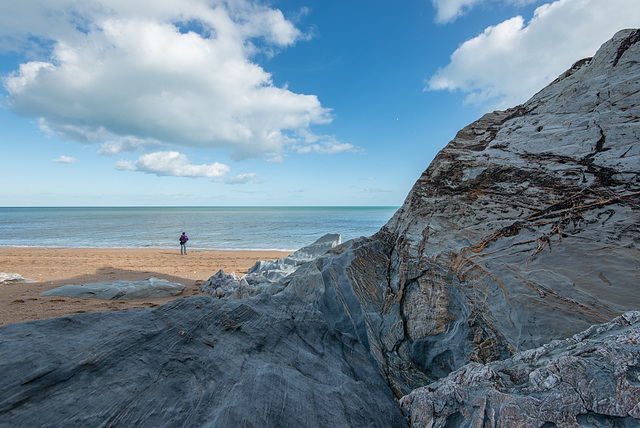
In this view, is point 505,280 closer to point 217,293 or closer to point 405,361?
point 405,361

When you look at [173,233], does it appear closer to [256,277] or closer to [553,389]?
[256,277]

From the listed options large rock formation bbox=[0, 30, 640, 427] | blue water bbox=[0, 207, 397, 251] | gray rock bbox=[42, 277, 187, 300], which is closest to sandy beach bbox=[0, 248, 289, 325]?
gray rock bbox=[42, 277, 187, 300]

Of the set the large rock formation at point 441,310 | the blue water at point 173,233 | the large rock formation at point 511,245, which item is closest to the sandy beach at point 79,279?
the large rock formation at point 441,310

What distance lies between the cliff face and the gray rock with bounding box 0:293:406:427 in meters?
0.90

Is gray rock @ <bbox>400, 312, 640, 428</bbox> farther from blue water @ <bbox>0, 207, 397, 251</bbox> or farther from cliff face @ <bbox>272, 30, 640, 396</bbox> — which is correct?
blue water @ <bbox>0, 207, 397, 251</bbox>

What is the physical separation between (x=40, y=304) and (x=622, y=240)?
1038 centimetres

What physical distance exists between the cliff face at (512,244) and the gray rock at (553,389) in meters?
0.60

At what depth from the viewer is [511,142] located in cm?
409

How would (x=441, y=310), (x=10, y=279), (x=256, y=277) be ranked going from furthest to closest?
1. (x=10, y=279)
2. (x=256, y=277)
3. (x=441, y=310)

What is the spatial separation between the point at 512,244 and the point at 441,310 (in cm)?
108

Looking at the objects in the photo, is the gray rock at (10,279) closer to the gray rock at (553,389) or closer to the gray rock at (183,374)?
the gray rock at (183,374)

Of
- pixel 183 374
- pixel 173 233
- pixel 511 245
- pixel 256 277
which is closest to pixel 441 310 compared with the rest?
pixel 511 245

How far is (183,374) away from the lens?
2033 mm

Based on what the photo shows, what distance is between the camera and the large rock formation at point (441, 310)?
5.79ft
